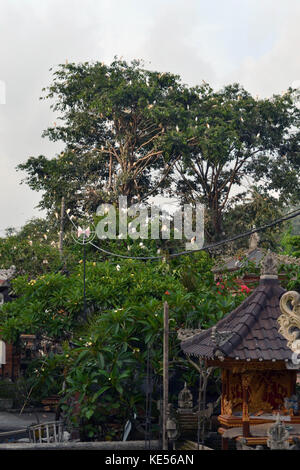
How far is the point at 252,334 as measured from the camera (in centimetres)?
1384

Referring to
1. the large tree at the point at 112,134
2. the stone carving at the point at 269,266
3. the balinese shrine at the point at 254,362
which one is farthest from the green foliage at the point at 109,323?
the large tree at the point at 112,134

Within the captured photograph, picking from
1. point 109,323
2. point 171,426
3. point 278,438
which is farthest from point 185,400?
point 278,438

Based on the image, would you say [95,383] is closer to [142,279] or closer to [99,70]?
[142,279]

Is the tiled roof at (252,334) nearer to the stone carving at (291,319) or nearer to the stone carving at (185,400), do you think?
the stone carving at (185,400)

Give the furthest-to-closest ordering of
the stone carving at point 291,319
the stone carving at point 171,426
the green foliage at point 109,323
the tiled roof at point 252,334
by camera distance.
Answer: the green foliage at point 109,323 < the stone carving at point 171,426 < the tiled roof at point 252,334 < the stone carving at point 291,319

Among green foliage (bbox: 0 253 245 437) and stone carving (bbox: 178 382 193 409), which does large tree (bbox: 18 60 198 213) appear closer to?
green foliage (bbox: 0 253 245 437)

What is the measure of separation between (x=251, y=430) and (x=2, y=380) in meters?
18.0

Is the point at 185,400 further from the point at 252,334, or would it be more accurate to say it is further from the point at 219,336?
the point at 219,336

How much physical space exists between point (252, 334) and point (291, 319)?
4560 millimetres

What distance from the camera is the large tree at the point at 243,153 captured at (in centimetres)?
4347

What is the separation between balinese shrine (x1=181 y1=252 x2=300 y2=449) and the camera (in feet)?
44.0

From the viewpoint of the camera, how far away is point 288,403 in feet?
47.2

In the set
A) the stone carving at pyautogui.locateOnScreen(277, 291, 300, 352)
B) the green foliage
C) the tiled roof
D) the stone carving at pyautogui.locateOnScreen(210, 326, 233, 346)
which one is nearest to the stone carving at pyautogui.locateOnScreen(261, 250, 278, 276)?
the tiled roof

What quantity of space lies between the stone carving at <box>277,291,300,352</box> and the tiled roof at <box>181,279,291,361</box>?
3.83 m
